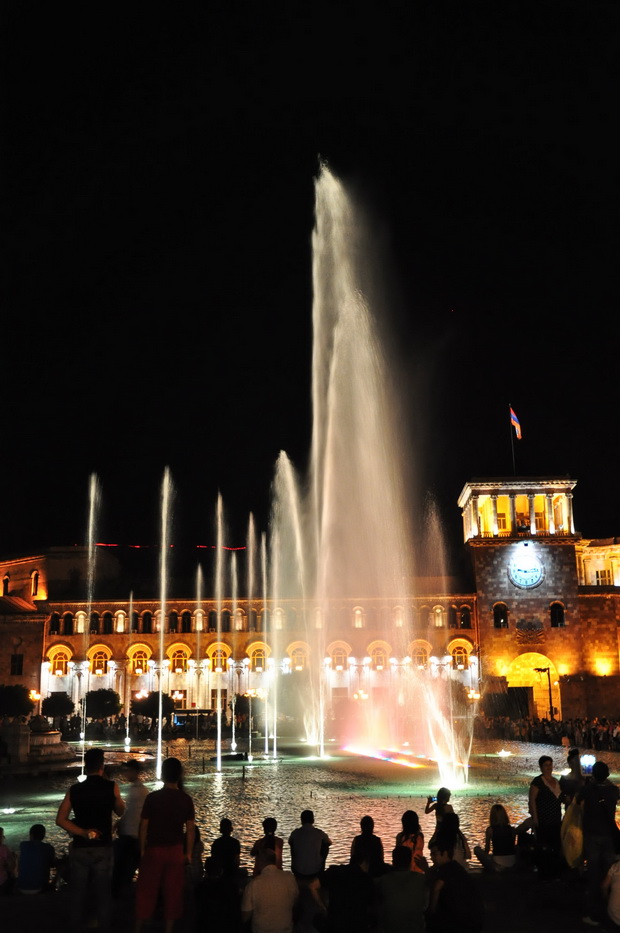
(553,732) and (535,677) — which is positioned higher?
(535,677)

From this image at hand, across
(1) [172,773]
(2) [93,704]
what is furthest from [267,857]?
(2) [93,704]

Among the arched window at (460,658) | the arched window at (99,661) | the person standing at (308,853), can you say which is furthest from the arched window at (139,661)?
the person standing at (308,853)

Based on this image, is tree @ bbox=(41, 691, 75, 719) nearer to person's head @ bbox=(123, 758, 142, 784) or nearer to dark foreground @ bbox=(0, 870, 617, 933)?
dark foreground @ bbox=(0, 870, 617, 933)

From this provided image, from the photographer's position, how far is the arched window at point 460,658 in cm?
6306

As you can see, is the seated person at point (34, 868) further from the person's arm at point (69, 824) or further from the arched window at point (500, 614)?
the arched window at point (500, 614)

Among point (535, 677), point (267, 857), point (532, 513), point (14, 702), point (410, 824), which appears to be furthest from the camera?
point (532, 513)

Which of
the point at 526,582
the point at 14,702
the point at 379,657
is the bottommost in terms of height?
the point at 14,702

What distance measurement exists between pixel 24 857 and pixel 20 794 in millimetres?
12278

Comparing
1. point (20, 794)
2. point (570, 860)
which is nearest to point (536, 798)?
point (570, 860)

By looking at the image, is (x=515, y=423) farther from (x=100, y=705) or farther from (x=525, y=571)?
(x=100, y=705)

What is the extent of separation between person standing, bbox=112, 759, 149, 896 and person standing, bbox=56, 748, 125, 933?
137 cm

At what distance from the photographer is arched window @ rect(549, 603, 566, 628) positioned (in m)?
63.5

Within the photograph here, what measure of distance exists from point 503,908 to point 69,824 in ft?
14.7

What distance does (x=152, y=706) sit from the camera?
48250mm
